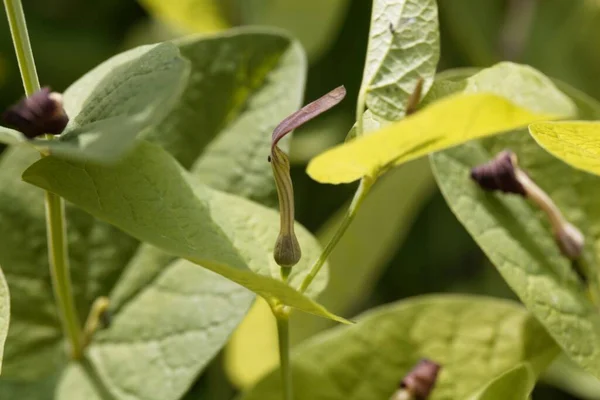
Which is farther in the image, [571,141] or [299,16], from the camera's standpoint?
[299,16]

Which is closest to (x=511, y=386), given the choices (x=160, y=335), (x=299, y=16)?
(x=160, y=335)

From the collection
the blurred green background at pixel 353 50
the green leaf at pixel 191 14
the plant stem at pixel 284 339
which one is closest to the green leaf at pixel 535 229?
the plant stem at pixel 284 339

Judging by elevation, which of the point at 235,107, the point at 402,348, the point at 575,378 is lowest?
the point at 575,378

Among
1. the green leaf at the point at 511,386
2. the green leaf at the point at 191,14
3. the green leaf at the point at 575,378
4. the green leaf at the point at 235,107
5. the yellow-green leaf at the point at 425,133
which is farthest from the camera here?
the green leaf at the point at 191,14

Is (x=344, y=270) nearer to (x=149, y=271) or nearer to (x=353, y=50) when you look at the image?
(x=149, y=271)

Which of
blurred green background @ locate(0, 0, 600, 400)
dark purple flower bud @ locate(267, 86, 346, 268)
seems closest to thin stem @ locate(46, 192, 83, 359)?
dark purple flower bud @ locate(267, 86, 346, 268)

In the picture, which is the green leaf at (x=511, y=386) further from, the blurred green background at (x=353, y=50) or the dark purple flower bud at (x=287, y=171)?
the blurred green background at (x=353, y=50)
